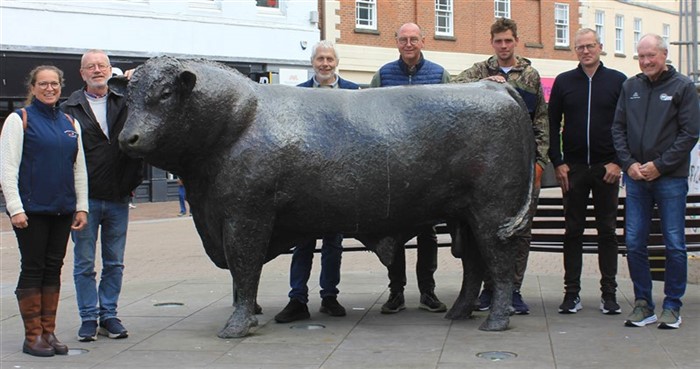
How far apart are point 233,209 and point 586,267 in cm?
574

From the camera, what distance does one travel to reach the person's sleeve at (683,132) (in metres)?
6.55

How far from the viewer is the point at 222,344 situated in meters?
6.37

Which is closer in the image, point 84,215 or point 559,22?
point 84,215

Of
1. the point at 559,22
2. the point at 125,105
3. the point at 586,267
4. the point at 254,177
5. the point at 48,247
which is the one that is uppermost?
the point at 559,22

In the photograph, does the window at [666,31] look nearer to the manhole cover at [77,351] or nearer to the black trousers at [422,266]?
the black trousers at [422,266]

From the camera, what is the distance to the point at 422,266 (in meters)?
7.73

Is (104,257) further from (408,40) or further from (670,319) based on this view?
(670,319)

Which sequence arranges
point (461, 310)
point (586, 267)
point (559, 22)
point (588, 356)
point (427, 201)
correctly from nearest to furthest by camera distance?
1. point (588, 356)
2. point (427, 201)
3. point (461, 310)
4. point (586, 267)
5. point (559, 22)

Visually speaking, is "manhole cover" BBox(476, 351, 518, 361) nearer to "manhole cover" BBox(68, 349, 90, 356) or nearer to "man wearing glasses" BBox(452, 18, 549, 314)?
"man wearing glasses" BBox(452, 18, 549, 314)

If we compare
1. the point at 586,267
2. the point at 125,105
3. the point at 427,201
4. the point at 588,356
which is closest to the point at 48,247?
the point at 125,105

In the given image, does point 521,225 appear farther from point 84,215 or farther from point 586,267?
point 586,267

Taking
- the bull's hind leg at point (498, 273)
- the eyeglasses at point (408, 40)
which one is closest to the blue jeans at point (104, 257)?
the eyeglasses at point (408, 40)

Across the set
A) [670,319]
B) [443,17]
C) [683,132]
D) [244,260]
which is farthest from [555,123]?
[443,17]

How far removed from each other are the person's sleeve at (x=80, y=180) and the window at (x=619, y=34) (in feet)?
113
